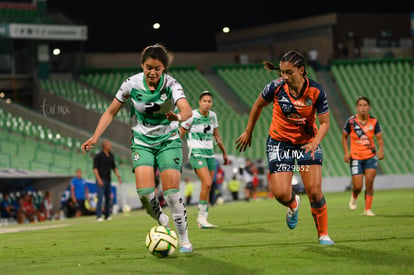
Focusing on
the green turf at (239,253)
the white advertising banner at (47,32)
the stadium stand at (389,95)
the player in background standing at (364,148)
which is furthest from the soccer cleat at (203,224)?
the stadium stand at (389,95)

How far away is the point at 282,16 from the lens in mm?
54562

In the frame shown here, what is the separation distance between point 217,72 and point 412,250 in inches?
1560

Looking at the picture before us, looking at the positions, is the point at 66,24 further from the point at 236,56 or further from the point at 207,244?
the point at 207,244

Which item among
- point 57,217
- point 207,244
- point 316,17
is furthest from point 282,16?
point 207,244

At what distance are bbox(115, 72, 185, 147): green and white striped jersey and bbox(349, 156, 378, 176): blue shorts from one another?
28.1 ft

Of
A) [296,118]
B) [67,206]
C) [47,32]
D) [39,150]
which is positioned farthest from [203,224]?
[47,32]

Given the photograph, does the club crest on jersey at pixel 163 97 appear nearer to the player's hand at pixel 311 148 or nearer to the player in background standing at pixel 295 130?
the player in background standing at pixel 295 130

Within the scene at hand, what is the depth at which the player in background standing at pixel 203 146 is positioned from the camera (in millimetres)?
15367

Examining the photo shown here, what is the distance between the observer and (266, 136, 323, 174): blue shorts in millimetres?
10086

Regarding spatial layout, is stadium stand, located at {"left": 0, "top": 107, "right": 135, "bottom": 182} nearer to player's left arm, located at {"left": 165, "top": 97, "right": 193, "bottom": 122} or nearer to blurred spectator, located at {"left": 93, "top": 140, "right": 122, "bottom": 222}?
blurred spectator, located at {"left": 93, "top": 140, "right": 122, "bottom": 222}

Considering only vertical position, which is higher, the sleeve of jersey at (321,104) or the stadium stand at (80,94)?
the stadium stand at (80,94)

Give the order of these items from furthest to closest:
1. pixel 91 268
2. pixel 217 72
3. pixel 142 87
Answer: pixel 217 72 < pixel 142 87 < pixel 91 268

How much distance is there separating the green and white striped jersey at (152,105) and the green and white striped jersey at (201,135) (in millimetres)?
6085

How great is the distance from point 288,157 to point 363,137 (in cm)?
739
